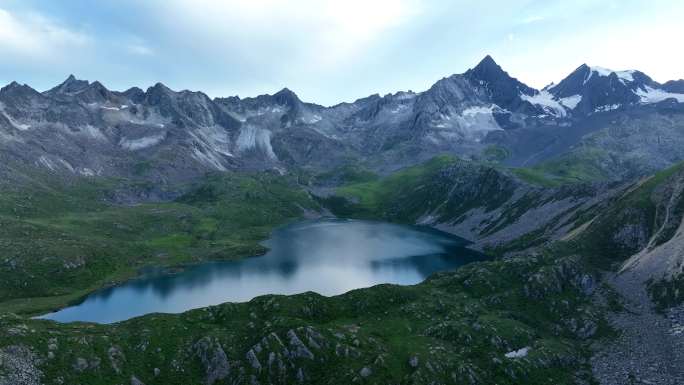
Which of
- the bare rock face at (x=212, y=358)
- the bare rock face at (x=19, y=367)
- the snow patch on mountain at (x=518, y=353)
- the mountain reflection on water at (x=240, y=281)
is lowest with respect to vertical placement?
the snow patch on mountain at (x=518, y=353)

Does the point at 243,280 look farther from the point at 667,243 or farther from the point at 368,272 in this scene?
the point at 667,243

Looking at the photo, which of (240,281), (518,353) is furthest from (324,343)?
(240,281)

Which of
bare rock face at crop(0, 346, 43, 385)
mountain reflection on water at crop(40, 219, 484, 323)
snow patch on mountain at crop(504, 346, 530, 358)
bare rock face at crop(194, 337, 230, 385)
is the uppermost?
bare rock face at crop(0, 346, 43, 385)

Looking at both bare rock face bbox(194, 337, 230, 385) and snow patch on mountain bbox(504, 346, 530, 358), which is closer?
bare rock face bbox(194, 337, 230, 385)

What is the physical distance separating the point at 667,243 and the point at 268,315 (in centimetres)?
9176

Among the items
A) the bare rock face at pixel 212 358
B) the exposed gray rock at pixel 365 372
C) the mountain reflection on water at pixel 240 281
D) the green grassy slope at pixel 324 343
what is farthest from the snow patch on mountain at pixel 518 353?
the mountain reflection on water at pixel 240 281

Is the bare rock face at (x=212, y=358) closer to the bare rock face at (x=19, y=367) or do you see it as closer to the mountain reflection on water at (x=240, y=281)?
the bare rock face at (x=19, y=367)

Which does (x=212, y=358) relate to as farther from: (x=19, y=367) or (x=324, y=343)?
(x=19, y=367)

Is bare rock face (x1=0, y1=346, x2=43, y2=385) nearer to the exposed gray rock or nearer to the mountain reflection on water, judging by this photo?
the exposed gray rock

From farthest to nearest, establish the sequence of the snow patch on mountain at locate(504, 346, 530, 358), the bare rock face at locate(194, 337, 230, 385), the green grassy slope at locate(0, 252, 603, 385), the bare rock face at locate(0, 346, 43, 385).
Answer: the snow patch on mountain at locate(504, 346, 530, 358), the bare rock face at locate(194, 337, 230, 385), the green grassy slope at locate(0, 252, 603, 385), the bare rock face at locate(0, 346, 43, 385)

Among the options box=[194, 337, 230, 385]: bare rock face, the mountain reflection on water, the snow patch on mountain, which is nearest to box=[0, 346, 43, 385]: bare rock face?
box=[194, 337, 230, 385]: bare rock face

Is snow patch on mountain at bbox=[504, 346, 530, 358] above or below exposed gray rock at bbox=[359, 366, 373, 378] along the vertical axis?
below

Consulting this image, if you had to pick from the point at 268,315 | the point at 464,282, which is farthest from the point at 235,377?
the point at 464,282

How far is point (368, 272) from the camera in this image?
172 meters
